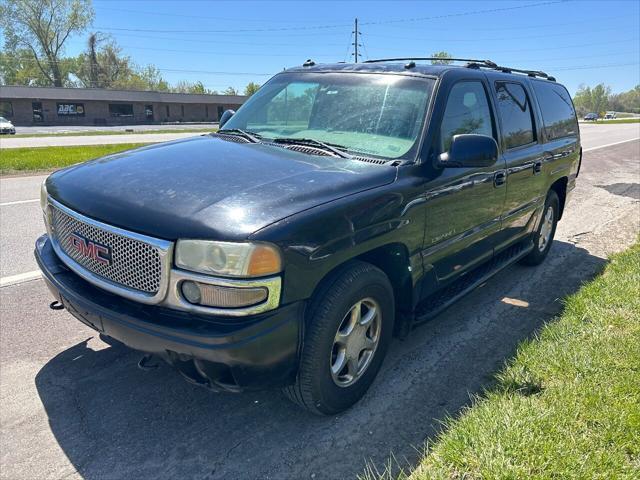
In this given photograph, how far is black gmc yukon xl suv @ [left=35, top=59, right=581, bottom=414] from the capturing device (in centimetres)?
229

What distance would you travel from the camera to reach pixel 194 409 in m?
2.95

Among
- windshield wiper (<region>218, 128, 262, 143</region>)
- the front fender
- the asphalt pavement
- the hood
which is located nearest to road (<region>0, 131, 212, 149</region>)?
the asphalt pavement

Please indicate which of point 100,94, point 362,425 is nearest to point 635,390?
point 362,425

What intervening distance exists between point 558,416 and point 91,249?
2649mm

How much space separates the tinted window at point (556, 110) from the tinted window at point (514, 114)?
1.50 feet

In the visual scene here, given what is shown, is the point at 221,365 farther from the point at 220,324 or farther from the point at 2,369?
the point at 2,369

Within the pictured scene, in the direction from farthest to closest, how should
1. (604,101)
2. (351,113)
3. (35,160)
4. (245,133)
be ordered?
(604,101) → (35,160) → (245,133) → (351,113)

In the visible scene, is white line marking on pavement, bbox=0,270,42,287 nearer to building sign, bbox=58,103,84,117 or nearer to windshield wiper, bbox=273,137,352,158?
windshield wiper, bbox=273,137,352,158

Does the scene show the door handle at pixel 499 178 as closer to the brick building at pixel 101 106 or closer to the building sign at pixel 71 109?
the brick building at pixel 101 106

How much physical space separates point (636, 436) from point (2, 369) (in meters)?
3.74

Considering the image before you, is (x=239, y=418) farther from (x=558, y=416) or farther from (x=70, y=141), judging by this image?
(x=70, y=141)

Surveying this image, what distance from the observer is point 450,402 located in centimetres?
309

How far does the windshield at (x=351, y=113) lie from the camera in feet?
11.0

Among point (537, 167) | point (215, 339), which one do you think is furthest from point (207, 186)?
point (537, 167)
